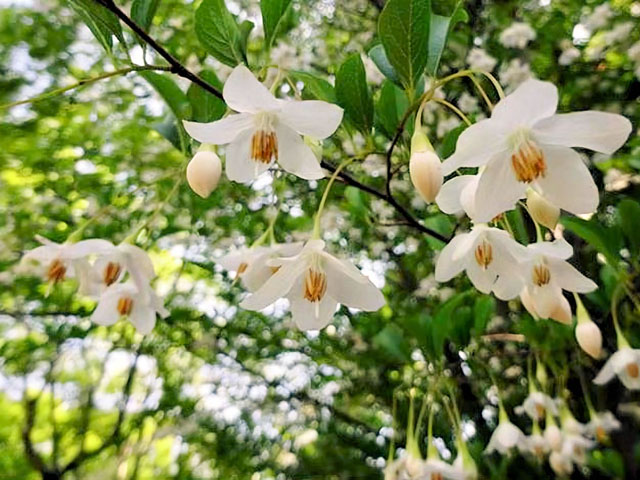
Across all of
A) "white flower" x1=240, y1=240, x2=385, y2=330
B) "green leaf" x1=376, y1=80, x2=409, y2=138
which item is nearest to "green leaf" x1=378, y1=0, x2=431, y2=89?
"green leaf" x1=376, y1=80, x2=409, y2=138

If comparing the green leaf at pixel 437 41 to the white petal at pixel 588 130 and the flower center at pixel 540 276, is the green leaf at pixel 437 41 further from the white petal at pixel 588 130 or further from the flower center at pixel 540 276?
the flower center at pixel 540 276

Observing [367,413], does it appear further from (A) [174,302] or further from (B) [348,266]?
(B) [348,266]

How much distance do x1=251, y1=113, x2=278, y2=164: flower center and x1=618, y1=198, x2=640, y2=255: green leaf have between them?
912mm

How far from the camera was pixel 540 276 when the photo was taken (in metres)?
1.00

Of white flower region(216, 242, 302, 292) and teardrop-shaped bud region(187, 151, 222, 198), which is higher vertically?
teardrop-shaped bud region(187, 151, 222, 198)

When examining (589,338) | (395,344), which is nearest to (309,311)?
(589,338)

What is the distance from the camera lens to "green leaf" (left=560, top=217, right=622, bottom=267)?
1308mm

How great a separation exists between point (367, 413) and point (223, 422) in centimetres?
120

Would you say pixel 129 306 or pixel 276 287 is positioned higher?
pixel 276 287

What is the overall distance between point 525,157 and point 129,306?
861 millimetres

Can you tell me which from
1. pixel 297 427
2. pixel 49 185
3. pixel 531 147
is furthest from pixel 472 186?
pixel 297 427

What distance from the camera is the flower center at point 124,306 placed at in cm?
123

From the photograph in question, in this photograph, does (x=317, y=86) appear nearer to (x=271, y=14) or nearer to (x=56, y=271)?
(x=271, y=14)

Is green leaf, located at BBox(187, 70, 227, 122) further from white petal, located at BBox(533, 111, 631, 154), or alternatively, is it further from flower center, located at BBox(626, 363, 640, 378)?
flower center, located at BBox(626, 363, 640, 378)
